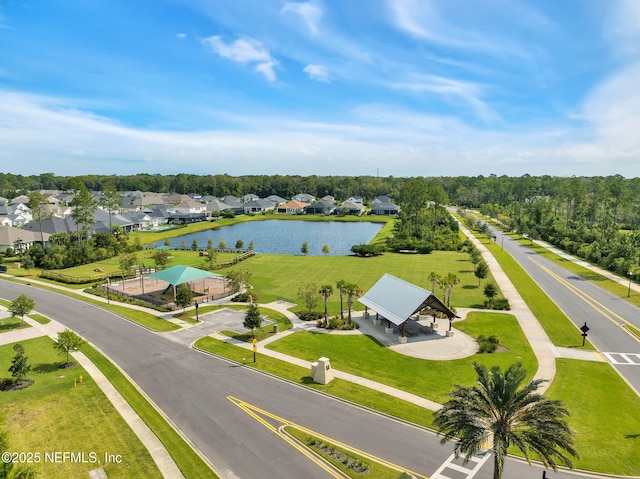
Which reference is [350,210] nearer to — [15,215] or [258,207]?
[258,207]

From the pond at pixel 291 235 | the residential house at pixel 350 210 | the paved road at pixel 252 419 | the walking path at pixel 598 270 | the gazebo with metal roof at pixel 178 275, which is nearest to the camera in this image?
the paved road at pixel 252 419

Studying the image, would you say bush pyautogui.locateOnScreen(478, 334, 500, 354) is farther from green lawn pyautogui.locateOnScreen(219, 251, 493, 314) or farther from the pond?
the pond

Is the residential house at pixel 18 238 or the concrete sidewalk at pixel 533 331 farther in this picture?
the residential house at pixel 18 238

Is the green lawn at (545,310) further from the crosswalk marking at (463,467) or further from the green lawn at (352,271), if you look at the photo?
the crosswalk marking at (463,467)

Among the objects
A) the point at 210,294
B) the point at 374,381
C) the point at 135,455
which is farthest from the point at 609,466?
the point at 210,294

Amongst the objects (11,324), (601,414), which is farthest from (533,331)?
(11,324)

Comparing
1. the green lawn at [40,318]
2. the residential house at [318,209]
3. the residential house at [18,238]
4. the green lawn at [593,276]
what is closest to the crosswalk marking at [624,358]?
the green lawn at [593,276]

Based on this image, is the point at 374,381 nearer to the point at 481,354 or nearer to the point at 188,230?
the point at 481,354
